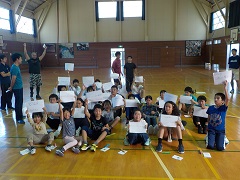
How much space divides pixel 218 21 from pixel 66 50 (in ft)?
58.2

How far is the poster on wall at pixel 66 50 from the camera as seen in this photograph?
85.3ft

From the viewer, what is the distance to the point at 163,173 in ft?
10.8

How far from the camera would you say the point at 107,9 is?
25.0 meters

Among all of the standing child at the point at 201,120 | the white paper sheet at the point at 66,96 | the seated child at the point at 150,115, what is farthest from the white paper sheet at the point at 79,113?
the standing child at the point at 201,120

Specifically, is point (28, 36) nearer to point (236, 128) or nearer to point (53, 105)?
point (53, 105)

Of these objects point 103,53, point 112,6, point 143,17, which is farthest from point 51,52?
point 143,17

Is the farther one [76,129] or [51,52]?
[51,52]

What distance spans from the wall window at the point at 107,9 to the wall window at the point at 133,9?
129 centimetres

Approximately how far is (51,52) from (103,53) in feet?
21.4

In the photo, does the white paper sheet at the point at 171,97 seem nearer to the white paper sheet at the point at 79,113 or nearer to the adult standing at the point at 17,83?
the white paper sheet at the point at 79,113

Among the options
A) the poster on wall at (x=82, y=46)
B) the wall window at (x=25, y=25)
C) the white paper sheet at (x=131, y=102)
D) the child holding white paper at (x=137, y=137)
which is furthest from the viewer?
the poster on wall at (x=82, y=46)

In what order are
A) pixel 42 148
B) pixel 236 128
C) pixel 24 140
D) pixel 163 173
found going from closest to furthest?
pixel 163 173, pixel 42 148, pixel 24 140, pixel 236 128

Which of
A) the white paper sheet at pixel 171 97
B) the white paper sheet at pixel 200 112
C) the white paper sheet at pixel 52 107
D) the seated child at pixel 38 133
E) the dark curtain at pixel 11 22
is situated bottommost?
the seated child at pixel 38 133

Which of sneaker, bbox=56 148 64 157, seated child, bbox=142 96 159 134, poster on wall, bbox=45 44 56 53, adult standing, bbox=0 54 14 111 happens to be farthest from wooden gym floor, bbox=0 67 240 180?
poster on wall, bbox=45 44 56 53
